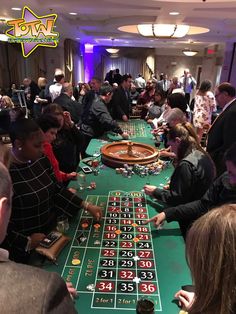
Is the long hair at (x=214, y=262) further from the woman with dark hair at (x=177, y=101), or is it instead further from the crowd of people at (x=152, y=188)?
the woman with dark hair at (x=177, y=101)

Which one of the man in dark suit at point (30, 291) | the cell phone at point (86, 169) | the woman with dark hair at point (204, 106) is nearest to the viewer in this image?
the man in dark suit at point (30, 291)

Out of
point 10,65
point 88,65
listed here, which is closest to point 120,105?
point 10,65

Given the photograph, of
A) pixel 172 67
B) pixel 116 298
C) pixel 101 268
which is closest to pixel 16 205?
pixel 101 268

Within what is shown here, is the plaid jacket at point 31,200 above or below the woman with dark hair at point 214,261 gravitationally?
below

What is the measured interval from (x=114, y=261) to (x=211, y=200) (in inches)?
31.2

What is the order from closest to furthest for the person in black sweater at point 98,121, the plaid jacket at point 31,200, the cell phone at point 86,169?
the plaid jacket at point 31,200, the cell phone at point 86,169, the person in black sweater at point 98,121

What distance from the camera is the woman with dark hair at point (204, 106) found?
5.61 metres

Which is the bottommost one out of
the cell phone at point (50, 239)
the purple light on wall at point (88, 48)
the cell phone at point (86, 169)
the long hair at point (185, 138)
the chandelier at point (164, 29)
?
the cell phone at point (86, 169)

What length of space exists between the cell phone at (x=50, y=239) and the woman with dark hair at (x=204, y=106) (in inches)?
185

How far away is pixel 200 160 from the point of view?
200 cm

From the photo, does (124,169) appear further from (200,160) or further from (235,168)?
(235,168)

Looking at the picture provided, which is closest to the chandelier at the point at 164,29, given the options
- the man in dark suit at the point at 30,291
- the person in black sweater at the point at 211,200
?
the person in black sweater at the point at 211,200

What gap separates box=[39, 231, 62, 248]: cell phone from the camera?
4.93ft

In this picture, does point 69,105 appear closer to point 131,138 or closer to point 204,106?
point 131,138
